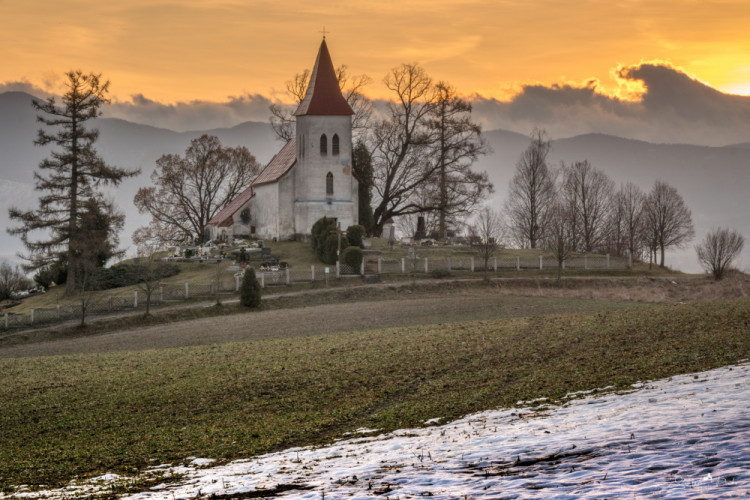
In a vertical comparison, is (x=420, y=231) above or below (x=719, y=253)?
above

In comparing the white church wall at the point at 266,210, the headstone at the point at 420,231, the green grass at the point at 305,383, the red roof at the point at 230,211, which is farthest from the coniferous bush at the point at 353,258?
the green grass at the point at 305,383

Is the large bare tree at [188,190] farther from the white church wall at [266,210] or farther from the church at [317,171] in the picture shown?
the church at [317,171]

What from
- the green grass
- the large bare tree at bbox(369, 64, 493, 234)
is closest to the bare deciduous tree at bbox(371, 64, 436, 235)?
the large bare tree at bbox(369, 64, 493, 234)

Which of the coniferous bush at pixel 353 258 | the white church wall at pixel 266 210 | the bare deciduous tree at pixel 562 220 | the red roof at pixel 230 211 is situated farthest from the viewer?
the bare deciduous tree at pixel 562 220

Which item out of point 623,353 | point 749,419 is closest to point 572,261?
point 623,353

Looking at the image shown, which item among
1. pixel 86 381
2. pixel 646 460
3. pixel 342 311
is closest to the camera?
pixel 646 460

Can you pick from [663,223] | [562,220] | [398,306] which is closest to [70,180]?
[398,306]

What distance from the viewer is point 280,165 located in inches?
2638

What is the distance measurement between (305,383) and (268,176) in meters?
47.5

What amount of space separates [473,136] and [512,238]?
2708 centimetres

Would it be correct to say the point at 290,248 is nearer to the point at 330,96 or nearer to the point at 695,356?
the point at 330,96

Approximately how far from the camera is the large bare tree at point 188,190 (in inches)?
2889

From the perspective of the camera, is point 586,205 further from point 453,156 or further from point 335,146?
point 335,146

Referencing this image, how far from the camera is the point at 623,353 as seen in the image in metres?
20.7
